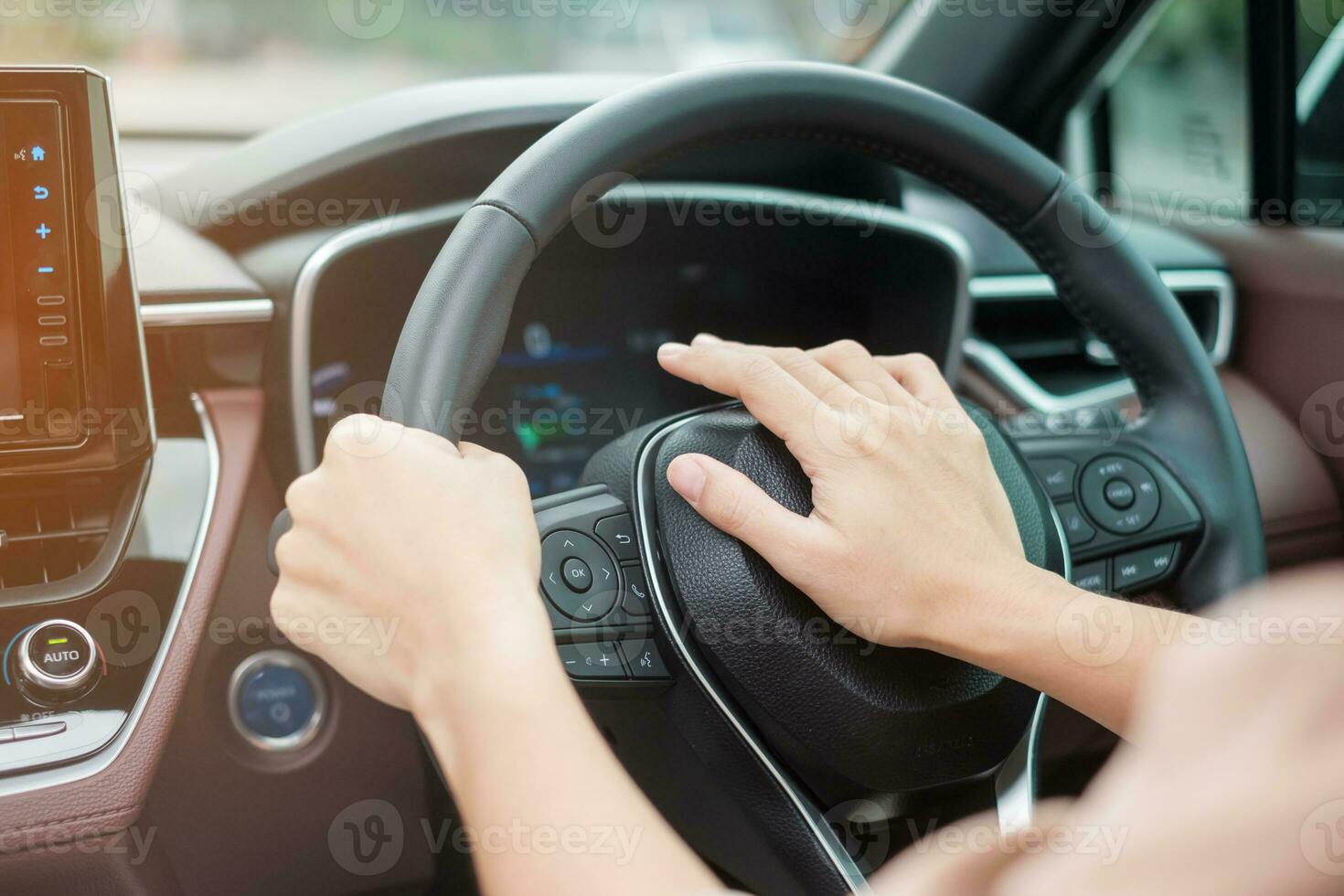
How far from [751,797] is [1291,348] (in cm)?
132

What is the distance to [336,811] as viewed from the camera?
1.10m

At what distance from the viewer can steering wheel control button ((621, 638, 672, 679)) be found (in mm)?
770

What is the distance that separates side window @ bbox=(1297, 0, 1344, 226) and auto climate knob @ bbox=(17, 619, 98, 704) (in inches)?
69.5

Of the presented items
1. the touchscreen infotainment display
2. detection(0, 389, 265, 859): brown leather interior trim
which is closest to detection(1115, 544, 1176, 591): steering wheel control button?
detection(0, 389, 265, 859): brown leather interior trim

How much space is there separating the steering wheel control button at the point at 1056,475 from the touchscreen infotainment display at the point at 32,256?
2.69ft

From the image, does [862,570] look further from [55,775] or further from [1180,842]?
[55,775]

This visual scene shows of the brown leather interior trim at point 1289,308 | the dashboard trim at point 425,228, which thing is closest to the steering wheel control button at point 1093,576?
the dashboard trim at point 425,228

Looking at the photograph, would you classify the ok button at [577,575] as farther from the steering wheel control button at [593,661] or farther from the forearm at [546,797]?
the forearm at [546,797]

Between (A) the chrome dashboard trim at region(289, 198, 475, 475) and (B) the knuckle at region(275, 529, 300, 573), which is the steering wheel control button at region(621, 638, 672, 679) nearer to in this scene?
(B) the knuckle at region(275, 529, 300, 573)

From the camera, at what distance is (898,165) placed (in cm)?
88

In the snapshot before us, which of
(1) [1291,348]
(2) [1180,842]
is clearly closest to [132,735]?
(2) [1180,842]

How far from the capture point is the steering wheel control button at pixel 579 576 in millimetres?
753

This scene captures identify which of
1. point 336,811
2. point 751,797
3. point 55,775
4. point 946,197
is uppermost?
point 946,197

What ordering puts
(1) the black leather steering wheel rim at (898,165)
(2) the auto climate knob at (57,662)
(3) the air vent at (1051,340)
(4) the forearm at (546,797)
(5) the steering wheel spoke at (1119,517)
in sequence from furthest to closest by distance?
(3) the air vent at (1051,340) < (5) the steering wheel spoke at (1119,517) < (2) the auto climate knob at (57,662) < (1) the black leather steering wheel rim at (898,165) < (4) the forearm at (546,797)
